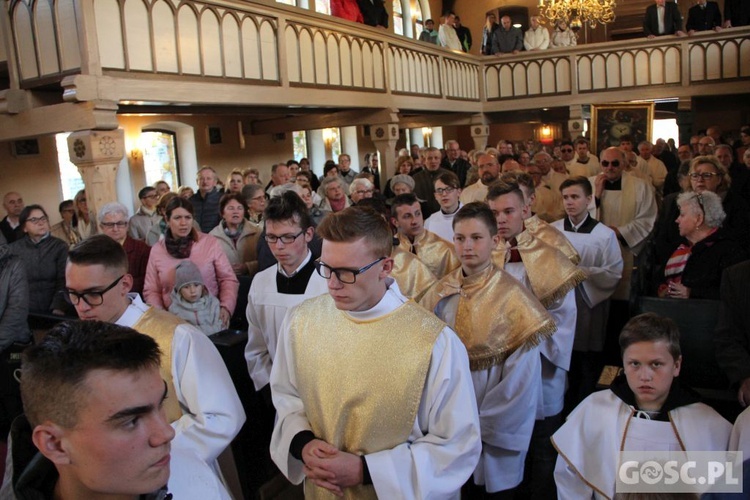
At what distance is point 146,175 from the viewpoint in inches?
458

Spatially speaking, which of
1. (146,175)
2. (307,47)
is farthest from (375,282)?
(146,175)

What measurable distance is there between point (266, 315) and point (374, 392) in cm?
128

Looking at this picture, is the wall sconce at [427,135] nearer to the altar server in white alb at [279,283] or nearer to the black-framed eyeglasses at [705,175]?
the black-framed eyeglasses at [705,175]

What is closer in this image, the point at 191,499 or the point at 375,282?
the point at 191,499

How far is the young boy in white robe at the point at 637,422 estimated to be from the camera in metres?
2.41

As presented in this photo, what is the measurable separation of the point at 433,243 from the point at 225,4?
4.19m

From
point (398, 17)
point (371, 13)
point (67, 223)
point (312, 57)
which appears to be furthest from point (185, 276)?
point (398, 17)

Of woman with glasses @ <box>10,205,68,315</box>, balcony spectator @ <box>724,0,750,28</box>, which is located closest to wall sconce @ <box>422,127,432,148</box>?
balcony spectator @ <box>724,0,750,28</box>

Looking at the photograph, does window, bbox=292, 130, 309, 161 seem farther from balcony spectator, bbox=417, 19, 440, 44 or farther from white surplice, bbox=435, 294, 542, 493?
white surplice, bbox=435, 294, 542, 493

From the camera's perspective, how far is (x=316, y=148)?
52.2 feet

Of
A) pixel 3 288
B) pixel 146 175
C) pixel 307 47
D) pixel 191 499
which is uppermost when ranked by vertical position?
pixel 307 47

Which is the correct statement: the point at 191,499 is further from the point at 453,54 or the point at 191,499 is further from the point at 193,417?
the point at 453,54

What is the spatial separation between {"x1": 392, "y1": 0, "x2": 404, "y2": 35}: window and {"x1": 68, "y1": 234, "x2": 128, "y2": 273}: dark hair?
1768 centimetres

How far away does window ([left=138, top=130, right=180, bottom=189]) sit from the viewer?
462 inches
